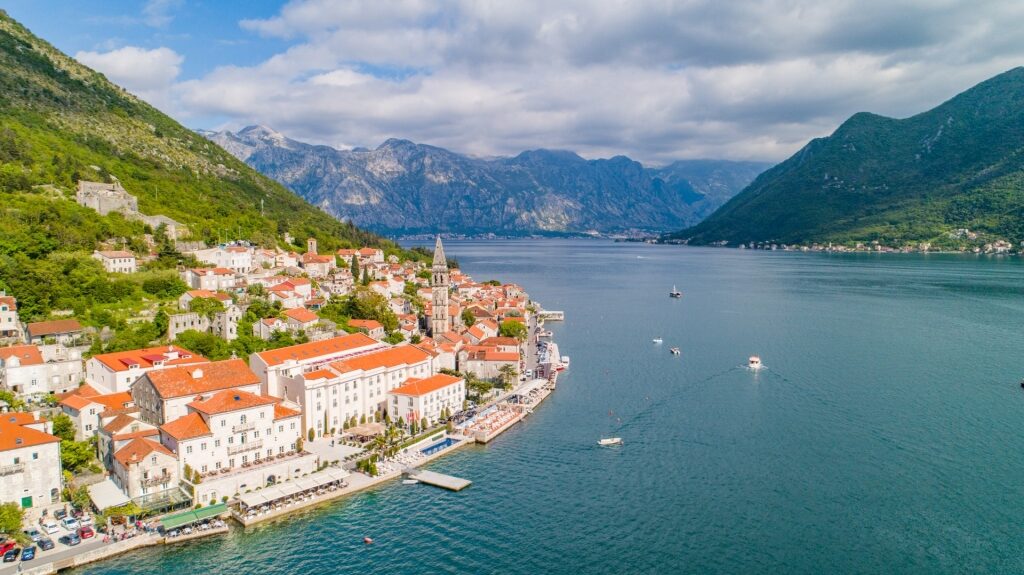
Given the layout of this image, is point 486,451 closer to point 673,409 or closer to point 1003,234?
point 673,409

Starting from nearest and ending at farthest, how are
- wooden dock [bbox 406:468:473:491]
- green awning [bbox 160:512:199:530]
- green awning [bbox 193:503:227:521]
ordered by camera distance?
green awning [bbox 160:512:199:530] < green awning [bbox 193:503:227:521] < wooden dock [bbox 406:468:473:491]

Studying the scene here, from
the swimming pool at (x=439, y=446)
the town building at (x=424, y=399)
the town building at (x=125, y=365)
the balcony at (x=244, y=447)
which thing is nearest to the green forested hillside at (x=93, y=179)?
the town building at (x=125, y=365)

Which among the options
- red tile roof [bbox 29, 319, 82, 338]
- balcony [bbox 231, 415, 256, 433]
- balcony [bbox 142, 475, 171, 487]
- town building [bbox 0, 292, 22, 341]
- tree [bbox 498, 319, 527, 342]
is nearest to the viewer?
balcony [bbox 142, 475, 171, 487]

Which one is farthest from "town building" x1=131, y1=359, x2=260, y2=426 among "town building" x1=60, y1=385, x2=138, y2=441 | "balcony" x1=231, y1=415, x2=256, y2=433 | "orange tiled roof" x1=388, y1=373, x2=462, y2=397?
"orange tiled roof" x1=388, y1=373, x2=462, y2=397

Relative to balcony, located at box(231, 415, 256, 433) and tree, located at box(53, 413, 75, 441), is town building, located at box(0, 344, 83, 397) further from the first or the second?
balcony, located at box(231, 415, 256, 433)

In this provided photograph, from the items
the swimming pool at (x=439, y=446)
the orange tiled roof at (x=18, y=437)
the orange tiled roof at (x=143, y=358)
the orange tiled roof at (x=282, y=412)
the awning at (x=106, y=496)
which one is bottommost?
the swimming pool at (x=439, y=446)

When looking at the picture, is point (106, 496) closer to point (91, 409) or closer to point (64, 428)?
point (64, 428)

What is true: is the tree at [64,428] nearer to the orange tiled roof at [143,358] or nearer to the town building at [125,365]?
the town building at [125,365]
